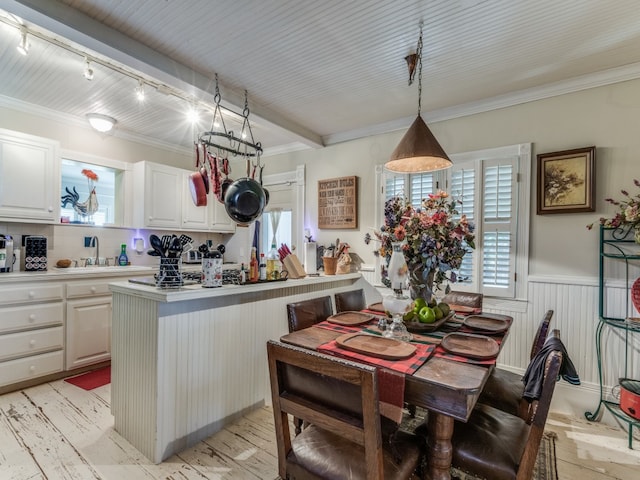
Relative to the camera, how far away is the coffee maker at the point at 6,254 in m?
2.86

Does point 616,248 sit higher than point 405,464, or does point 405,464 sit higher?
point 616,248

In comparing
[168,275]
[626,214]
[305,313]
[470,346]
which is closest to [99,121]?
[168,275]

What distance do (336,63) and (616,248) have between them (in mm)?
2514

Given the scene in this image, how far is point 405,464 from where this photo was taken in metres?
1.18

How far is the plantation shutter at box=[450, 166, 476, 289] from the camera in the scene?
9.61ft

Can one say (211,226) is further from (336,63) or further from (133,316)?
(336,63)

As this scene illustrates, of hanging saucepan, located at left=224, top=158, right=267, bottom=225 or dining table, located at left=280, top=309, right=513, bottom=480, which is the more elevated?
hanging saucepan, located at left=224, top=158, right=267, bottom=225

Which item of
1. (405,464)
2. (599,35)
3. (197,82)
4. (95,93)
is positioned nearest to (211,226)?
(95,93)

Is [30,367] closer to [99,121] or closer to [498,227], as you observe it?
[99,121]

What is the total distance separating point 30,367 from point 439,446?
3.42m

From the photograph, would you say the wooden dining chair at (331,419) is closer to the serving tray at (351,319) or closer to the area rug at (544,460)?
the serving tray at (351,319)

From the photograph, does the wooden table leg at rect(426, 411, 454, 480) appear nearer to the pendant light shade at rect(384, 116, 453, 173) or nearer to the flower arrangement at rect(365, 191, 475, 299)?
the flower arrangement at rect(365, 191, 475, 299)

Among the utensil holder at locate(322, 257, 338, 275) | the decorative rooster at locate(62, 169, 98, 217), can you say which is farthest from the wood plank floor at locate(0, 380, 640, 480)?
the decorative rooster at locate(62, 169, 98, 217)

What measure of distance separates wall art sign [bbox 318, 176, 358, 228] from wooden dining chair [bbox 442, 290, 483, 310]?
1.38m
